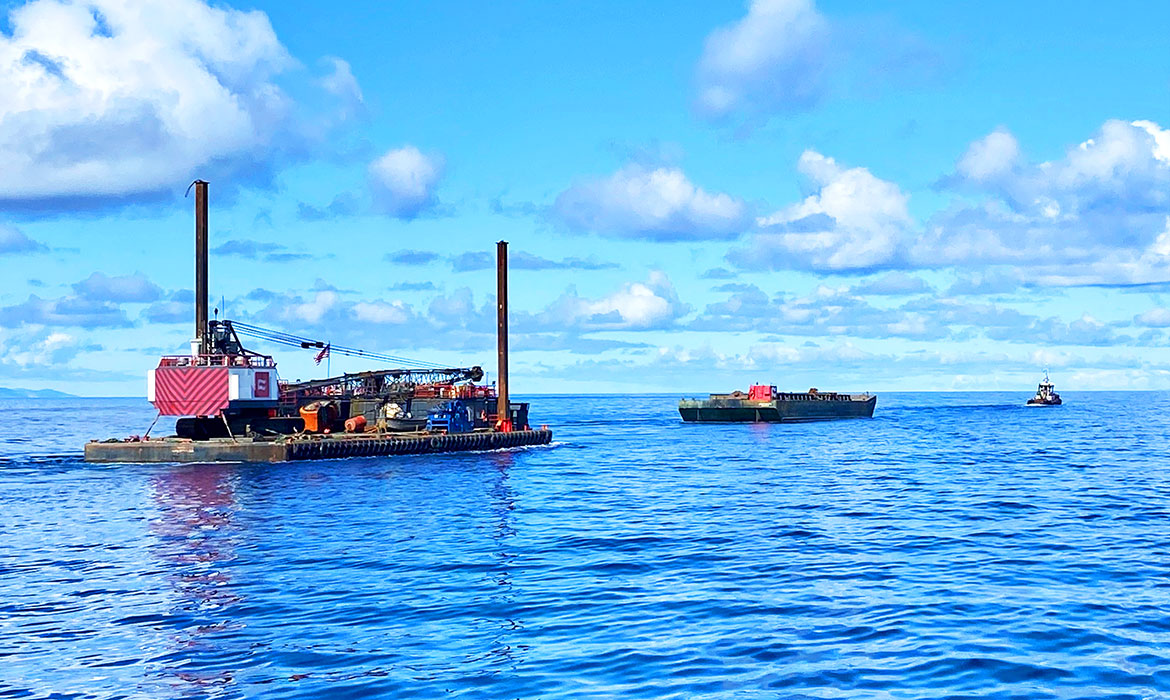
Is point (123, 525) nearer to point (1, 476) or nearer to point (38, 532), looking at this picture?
point (38, 532)

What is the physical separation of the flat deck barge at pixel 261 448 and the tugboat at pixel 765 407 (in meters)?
79.0

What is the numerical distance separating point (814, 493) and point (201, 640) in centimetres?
3720

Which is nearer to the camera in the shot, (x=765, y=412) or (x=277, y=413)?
(x=277, y=413)

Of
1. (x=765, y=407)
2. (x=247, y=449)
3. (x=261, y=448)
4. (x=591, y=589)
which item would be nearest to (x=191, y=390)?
(x=247, y=449)

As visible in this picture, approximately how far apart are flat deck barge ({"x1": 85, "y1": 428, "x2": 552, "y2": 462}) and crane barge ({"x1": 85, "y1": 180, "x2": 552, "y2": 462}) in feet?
0.23

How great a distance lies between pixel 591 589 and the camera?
2853cm

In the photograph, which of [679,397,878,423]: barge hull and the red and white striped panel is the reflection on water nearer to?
the red and white striped panel

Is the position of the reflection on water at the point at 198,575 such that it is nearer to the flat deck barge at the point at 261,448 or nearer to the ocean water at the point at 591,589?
the ocean water at the point at 591,589

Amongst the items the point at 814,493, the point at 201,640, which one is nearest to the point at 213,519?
the point at 201,640

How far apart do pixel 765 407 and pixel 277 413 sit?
85.0m

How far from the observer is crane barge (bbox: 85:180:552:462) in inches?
3091

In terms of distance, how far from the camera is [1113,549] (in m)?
34.0

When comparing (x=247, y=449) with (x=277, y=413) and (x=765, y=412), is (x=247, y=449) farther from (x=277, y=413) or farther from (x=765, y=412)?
(x=765, y=412)

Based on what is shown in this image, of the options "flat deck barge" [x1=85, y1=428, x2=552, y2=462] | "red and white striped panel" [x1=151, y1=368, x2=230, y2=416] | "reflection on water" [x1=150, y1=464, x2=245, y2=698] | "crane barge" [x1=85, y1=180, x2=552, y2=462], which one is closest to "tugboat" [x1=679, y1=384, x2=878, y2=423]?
"crane barge" [x1=85, y1=180, x2=552, y2=462]
